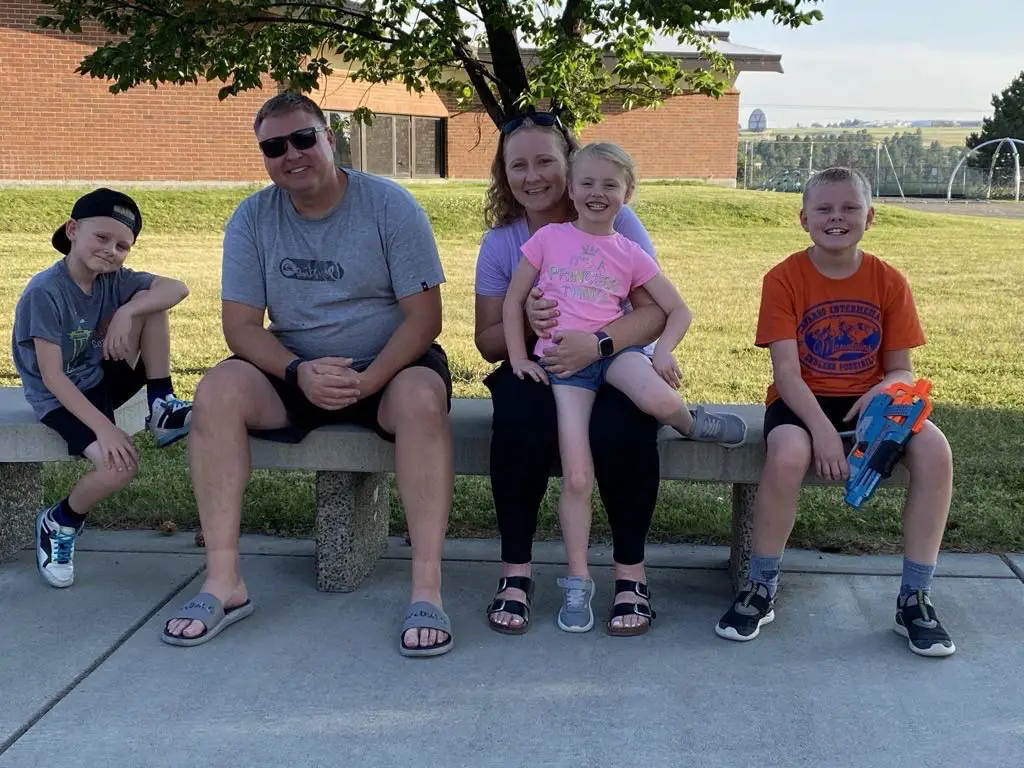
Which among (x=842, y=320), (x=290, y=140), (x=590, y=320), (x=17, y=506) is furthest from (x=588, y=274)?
(x=17, y=506)

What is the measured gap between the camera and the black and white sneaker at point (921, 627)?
3.12 metres

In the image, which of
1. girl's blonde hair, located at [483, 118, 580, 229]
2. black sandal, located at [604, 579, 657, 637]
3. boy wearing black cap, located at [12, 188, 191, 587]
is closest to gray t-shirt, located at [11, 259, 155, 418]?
boy wearing black cap, located at [12, 188, 191, 587]

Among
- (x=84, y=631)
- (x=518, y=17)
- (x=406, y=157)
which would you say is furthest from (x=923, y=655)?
(x=406, y=157)

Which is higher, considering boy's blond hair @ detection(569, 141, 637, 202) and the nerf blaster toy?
boy's blond hair @ detection(569, 141, 637, 202)

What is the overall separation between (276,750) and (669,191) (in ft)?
67.0

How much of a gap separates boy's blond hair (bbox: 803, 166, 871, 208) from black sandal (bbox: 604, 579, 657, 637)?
4.27ft

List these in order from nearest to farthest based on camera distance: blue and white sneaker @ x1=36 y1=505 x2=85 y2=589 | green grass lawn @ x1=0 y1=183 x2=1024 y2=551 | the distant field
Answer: blue and white sneaker @ x1=36 y1=505 x2=85 y2=589, green grass lawn @ x1=0 y1=183 x2=1024 y2=551, the distant field

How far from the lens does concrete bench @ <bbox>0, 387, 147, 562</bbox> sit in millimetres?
3705

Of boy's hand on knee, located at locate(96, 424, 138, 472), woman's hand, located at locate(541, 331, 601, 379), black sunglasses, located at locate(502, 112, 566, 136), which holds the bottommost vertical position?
boy's hand on knee, located at locate(96, 424, 138, 472)

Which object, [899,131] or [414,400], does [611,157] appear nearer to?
[414,400]

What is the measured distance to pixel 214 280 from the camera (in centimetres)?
1182

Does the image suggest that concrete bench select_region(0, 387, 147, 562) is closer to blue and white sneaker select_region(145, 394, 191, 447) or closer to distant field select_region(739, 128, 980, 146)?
blue and white sneaker select_region(145, 394, 191, 447)

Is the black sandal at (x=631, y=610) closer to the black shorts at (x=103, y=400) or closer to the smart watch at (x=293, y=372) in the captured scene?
the smart watch at (x=293, y=372)

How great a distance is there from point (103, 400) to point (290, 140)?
1.15m
